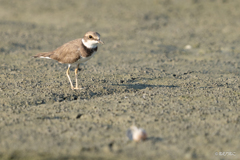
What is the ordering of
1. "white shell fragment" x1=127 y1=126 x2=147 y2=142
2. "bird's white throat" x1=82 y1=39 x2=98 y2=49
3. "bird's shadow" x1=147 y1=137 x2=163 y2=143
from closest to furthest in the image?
"white shell fragment" x1=127 y1=126 x2=147 y2=142 < "bird's shadow" x1=147 y1=137 x2=163 y2=143 < "bird's white throat" x1=82 y1=39 x2=98 y2=49

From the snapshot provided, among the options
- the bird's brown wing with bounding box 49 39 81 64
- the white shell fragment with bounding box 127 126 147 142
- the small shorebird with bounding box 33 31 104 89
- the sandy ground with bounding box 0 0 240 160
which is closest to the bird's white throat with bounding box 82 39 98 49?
the small shorebird with bounding box 33 31 104 89

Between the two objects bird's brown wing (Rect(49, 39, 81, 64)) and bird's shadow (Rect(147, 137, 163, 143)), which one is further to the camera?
bird's brown wing (Rect(49, 39, 81, 64))

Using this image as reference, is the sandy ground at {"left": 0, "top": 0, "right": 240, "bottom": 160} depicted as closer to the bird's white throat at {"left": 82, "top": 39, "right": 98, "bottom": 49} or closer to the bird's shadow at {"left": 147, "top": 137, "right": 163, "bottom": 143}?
the bird's shadow at {"left": 147, "top": 137, "right": 163, "bottom": 143}

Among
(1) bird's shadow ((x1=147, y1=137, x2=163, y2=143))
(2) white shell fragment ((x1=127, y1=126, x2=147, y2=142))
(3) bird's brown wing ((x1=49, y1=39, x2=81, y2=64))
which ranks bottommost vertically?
(1) bird's shadow ((x1=147, y1=137, x2=163, y2=143))

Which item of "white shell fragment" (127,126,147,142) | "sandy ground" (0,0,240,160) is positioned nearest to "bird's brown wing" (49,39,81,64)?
"sandy ground" (0,0,240,160)

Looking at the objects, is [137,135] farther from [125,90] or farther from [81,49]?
[81,49]

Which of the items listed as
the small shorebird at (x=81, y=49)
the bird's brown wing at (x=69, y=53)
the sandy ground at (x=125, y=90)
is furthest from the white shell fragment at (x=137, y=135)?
the bird's brown wing at (x=69, y=53)

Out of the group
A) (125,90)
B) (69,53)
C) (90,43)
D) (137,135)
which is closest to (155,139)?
(137,135)

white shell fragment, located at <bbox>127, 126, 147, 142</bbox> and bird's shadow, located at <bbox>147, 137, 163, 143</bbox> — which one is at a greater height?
white shell fragment, located at <bbox>127, 126, 147, 142</bbox>

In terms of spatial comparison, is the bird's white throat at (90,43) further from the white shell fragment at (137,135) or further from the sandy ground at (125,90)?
the white shell fragment at (137,135)

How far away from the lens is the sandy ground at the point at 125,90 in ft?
11.0

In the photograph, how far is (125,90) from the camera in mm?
5402

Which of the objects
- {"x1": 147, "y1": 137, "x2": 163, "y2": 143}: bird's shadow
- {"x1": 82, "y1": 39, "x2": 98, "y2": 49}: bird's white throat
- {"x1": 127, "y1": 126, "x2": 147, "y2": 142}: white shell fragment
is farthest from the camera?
{"x1": 82, "y1": 39, "x2": 98, "y2": 49}: bird's white throat

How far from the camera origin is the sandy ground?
3363 mm
